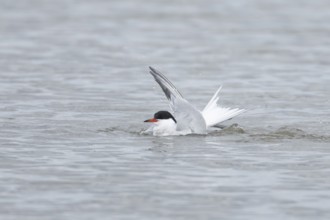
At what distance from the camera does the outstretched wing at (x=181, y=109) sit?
13430 mm

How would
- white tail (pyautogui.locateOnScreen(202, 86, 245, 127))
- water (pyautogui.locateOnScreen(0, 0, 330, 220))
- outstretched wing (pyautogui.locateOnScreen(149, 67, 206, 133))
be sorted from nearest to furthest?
water (pyautogui.locateOnScreen(0, 0, 330, 220))
outstretched wing (pyautogui.locateOnScreen(149, 67, 206, 133))
white tail (pyautogui.locateOnScreen(202, 86, 245, 127))

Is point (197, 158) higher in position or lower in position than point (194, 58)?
lower

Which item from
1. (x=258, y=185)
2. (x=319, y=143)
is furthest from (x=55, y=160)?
(x=319, y=143)

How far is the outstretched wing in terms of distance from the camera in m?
13.4

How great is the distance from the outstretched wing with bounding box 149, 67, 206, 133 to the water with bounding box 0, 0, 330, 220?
0.18m

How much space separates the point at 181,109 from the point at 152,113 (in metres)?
2.20

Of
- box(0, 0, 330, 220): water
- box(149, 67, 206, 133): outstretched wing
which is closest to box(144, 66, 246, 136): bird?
box(149, 67, 206, 133): outstretched wing

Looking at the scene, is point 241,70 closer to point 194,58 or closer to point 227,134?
point 194,58

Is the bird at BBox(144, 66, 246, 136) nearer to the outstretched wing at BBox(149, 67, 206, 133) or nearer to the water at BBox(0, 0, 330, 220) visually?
the outstretched wing at BBox(149, 67, 206, 133)

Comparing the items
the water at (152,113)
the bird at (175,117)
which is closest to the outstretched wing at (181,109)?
the bird at (175,117)

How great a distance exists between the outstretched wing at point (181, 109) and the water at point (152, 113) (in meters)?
0.18

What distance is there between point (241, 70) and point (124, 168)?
30.8 ft

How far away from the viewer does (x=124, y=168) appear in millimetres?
11359

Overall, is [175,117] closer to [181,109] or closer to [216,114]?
[181,109]
